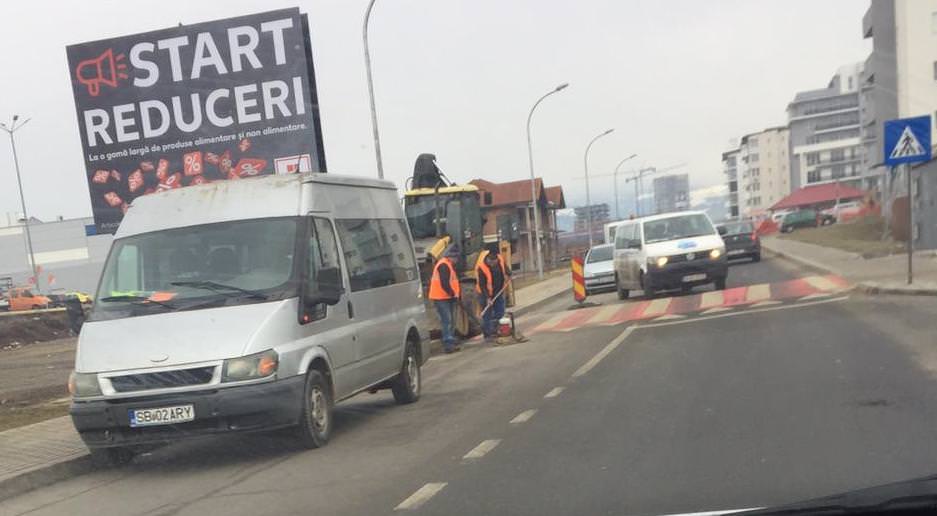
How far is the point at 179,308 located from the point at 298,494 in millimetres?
2077

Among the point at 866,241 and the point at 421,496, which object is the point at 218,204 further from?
the point at 866,241

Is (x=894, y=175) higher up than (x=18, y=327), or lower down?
→ higher up

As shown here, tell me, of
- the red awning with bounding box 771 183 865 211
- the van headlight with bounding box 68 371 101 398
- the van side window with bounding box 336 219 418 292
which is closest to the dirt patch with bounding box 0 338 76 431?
the van headlight with bounding box 68 371 101 398

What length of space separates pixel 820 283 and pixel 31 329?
1025 inches

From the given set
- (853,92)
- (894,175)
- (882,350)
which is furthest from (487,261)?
(853,92)

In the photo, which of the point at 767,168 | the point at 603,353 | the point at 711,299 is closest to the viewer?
the point at 603,353

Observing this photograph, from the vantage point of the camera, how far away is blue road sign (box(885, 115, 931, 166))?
548 inches

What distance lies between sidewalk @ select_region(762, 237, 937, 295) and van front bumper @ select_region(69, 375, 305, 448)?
11.4 m

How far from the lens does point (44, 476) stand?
6582 millimetres

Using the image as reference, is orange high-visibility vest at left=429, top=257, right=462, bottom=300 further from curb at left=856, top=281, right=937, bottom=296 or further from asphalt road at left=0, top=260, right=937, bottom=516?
curb at left=856, top=281, right=937, bottom=296

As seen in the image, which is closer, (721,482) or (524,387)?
(721,482)

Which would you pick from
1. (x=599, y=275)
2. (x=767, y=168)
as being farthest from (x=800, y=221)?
(x=767, y=168)

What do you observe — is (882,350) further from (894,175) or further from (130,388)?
(894,175)

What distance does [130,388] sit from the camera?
6.37m
